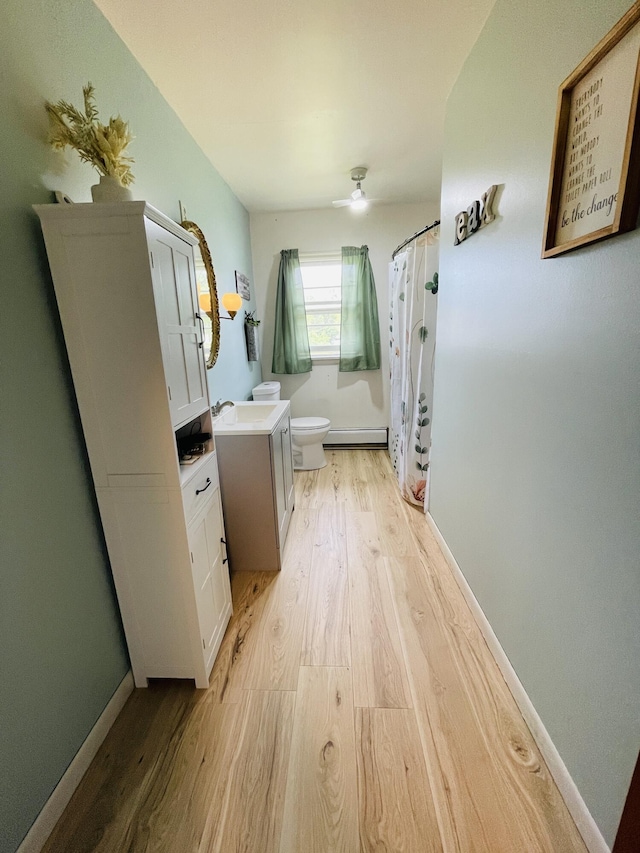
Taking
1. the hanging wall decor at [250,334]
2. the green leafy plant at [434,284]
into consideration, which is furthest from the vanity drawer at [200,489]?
the hanging wall decor at [250,334]

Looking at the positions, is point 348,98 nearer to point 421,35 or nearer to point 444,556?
point 421,35

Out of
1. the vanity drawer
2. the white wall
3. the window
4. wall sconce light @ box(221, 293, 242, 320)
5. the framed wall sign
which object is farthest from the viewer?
the window

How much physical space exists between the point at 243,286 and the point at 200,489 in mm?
2309

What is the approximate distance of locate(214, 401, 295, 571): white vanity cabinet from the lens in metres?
1.83

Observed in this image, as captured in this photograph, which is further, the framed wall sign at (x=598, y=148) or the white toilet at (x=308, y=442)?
the white toilet at (x=308, y=442)

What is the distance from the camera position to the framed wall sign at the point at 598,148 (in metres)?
0.72

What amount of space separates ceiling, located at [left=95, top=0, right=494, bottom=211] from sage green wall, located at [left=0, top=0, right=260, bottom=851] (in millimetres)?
308

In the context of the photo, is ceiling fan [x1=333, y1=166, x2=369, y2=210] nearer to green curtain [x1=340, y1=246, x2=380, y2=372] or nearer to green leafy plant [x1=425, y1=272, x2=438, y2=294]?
green curtain [x1=340, y1=246, x2=380, y2=372]

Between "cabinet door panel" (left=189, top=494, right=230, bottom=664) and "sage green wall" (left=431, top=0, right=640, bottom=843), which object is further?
"cabinet door panel" (left=189, top=494, right=230, bottom=664)

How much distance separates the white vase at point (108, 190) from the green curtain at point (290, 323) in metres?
2.61

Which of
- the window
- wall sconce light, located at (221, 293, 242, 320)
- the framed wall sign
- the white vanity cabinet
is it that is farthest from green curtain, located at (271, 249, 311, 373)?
the framed wall sign

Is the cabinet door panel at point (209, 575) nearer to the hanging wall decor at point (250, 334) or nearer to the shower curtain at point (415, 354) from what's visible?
the shower curtain at point (415, 354)

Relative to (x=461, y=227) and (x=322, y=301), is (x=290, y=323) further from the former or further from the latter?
(x=461, y=227)

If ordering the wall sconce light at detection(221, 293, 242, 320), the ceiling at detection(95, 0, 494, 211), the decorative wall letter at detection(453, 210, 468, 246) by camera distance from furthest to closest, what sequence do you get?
the wall sconce light at detection(221, 293, 242, 320), the decorative wall letter at detection(453, 210, 468, 246), the ceiling at detection(95, 0, 494, 211)
